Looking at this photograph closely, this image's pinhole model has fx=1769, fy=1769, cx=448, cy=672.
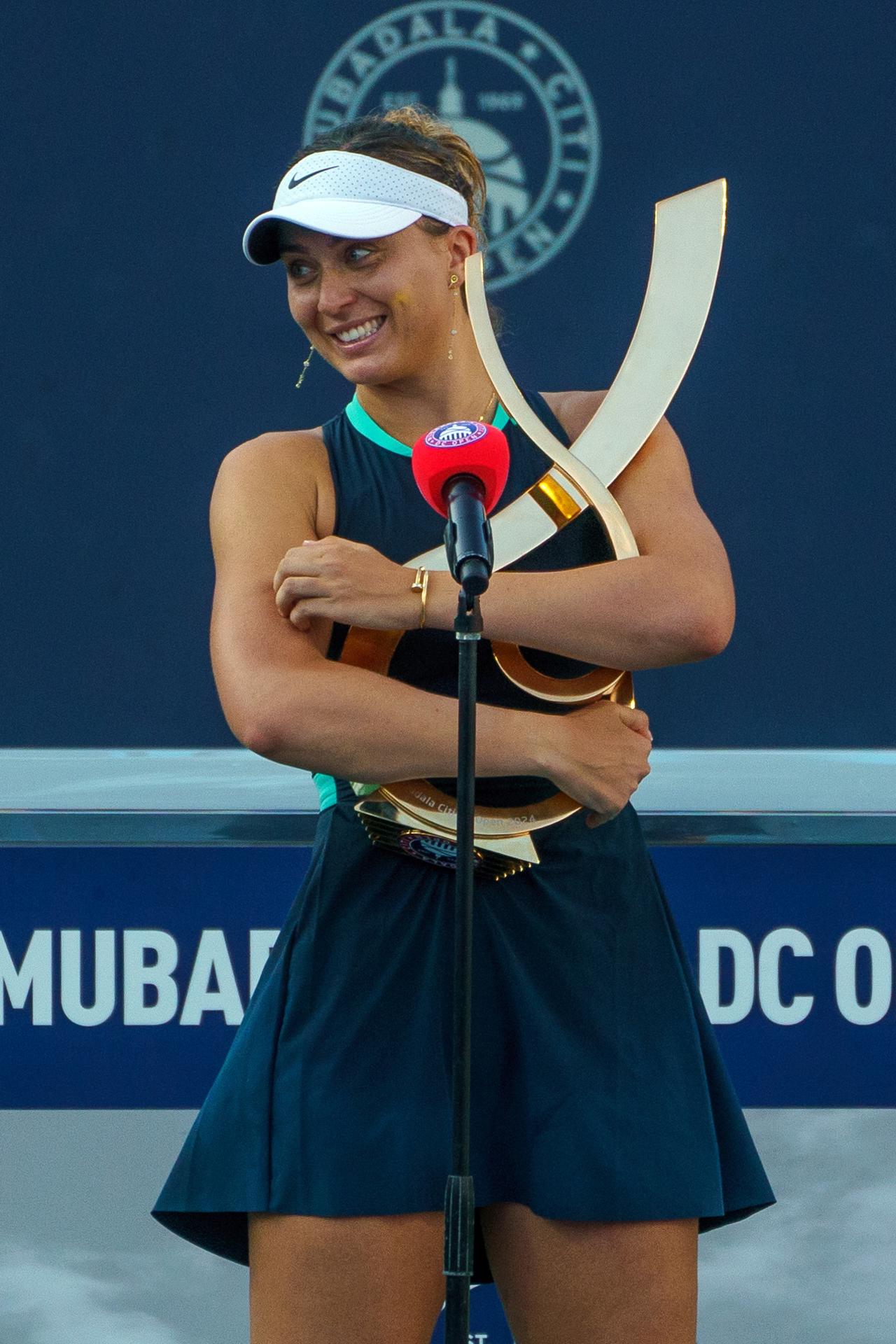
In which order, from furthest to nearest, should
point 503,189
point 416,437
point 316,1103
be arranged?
point 503,189
point 416,437
point 316,1103

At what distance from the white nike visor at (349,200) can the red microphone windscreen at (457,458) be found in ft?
1.37

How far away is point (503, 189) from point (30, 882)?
1.16 meters

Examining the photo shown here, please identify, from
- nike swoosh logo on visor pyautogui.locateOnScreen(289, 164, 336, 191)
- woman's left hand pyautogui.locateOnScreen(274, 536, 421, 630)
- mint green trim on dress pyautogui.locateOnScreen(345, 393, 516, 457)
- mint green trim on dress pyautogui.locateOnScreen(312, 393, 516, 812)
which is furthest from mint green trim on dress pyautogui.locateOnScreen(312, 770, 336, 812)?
nike swoosh logo on visor pyautogui.locateOnScreen(289, 164, 336, 191)

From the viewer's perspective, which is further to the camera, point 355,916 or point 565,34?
point 565,34

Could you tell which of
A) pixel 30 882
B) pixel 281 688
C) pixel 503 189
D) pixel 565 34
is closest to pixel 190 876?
pixel 30 882

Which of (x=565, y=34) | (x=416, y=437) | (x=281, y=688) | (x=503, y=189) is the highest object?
(x=565, y=34)

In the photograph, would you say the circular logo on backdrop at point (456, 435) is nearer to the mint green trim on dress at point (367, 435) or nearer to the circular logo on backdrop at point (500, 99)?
the mint green trim on dress at point (367, 435)

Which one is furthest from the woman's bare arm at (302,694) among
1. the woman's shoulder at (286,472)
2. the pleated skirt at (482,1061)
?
the pleated skirt at (482,1061)

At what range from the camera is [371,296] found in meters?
1.81

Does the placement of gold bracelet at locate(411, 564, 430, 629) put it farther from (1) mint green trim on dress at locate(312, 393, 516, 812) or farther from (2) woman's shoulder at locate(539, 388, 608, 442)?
(2) woman's shoulder at locate(539, 388, 608, 442)

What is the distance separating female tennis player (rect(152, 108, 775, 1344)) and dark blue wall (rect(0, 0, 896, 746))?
63 centimetres

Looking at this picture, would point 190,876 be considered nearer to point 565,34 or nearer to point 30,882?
point 30,882

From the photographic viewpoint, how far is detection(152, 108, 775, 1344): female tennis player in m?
1.67

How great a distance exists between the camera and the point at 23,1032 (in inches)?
96.8
